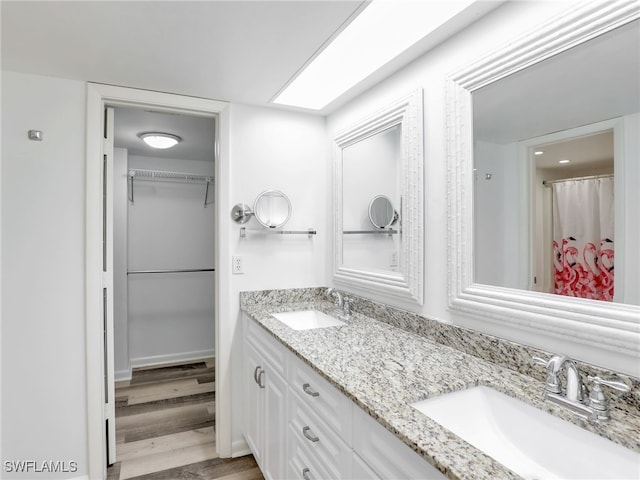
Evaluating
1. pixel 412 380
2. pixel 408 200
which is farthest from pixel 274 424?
pixel 408 200

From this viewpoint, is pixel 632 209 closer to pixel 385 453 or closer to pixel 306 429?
pixel 385 453

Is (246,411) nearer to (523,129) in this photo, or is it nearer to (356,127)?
(356,127)

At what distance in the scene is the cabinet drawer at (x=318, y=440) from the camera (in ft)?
3.62

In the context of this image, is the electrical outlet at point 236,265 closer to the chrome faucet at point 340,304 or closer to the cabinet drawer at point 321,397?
the chrome faucet at point 340,304

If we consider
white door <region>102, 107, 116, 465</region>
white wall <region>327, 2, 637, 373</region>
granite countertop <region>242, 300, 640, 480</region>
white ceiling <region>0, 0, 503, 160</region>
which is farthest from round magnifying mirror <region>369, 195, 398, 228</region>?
white door <region>102, 107, 116, 465</region>

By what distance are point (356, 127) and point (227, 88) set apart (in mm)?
757

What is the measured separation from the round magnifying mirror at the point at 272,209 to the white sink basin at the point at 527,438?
1539 mm

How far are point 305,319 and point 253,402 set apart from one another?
1.76 feet

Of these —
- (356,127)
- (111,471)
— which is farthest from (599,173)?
(111,471)

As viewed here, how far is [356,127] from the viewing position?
2.10m

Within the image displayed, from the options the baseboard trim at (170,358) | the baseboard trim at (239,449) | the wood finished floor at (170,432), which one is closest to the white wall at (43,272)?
the wood finished floor at (170,432)

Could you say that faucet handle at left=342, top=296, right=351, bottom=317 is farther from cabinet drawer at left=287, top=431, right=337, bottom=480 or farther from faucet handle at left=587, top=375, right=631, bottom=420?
faucet handle at left=587, top=375, right=631, bottom=420

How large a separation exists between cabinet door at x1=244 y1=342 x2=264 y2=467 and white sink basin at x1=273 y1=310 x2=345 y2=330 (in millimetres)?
248

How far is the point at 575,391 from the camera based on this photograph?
3.14 ft
